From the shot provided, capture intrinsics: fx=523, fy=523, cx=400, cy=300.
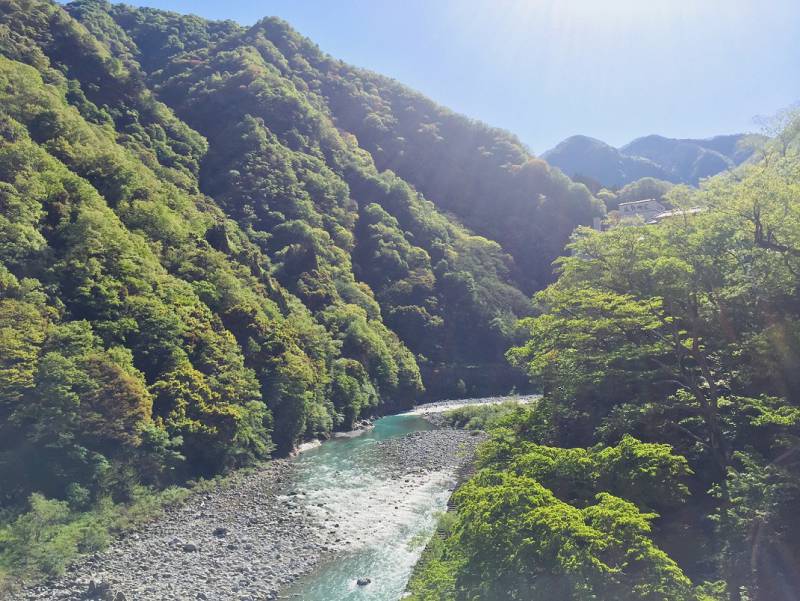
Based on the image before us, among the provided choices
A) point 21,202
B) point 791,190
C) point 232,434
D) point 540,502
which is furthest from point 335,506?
point 21,202

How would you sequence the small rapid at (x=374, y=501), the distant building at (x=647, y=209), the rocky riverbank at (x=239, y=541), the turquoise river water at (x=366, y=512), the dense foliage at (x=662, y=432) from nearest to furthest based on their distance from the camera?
the dense foliage at (x=662, y=432) → the rocky riverbank at (x=239, y=541) → the turquoise river water at (x=366, y=512) → the small rapid at (x=374, y=501) → the distant building at (x=647, y=209)

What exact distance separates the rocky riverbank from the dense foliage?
6.98 metres

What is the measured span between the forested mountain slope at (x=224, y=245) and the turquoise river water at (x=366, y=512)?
5.92 meters

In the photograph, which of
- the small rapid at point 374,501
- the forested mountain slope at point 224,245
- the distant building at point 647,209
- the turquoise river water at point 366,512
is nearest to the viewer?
the turquoise river water at point 366,512

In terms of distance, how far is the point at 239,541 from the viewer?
23297 mm

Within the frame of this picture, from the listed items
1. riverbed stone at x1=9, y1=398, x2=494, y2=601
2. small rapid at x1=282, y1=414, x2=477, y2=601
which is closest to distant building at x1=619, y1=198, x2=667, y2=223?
small rapid at x1=282, y1=414, x2=477, y2=601

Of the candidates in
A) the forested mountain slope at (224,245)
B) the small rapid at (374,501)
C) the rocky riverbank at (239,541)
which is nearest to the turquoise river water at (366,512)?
the small rapid at (374,501)

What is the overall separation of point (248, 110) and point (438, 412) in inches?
2698

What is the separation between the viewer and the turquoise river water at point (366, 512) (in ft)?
64.5

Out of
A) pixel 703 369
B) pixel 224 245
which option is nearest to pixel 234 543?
pixel 703 369

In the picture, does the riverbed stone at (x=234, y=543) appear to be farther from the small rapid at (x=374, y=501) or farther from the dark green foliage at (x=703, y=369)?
the dark green foliage at (x=703, y=369)

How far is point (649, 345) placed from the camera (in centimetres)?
1742

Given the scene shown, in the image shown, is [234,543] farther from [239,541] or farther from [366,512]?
[366,512]

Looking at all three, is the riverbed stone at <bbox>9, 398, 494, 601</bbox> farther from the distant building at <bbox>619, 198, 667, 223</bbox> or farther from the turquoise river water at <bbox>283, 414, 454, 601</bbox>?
the distant building at <bbox>619, 198, 667, 223</bbox>
